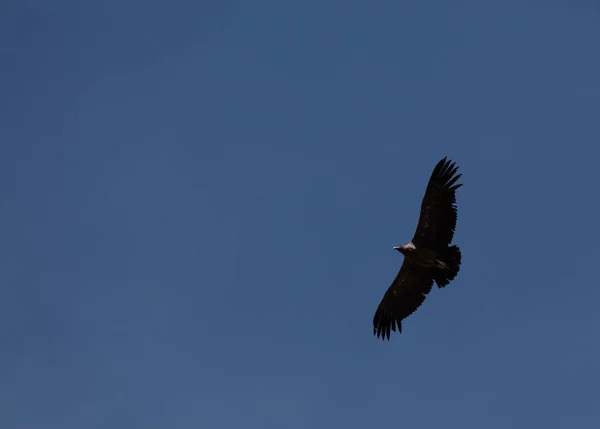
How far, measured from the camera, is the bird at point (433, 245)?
3659cm

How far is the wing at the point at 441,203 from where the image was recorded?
1438 inches

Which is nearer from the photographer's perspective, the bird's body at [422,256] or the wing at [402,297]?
the bird's body at [422,256]

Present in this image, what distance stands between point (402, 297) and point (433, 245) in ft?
11.7

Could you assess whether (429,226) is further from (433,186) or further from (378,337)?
(378,337)

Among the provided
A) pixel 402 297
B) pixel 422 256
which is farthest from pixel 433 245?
pixel 402 297

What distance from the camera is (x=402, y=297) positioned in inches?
1578

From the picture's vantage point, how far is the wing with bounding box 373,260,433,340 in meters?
39.2

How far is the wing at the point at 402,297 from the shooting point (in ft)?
128

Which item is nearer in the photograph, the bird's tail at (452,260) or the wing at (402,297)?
the bird's tail at (452,260)

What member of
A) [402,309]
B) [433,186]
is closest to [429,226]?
[433,186]

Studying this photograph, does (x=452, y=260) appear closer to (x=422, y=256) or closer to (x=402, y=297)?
(x=422, y=256)

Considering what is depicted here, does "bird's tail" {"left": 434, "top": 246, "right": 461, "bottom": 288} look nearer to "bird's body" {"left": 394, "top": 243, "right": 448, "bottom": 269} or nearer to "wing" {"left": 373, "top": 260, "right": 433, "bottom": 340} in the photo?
"bird's body" {"left": 394, "top": 243, "right": 448, "bottom": 269}

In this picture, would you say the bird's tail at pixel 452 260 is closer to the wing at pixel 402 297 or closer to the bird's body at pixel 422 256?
the bird's body at pixel 422 256

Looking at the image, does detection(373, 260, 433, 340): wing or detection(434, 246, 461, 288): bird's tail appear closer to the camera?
detection(434, 246, 461, 288): bird's tail
